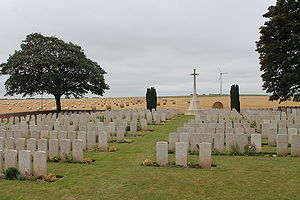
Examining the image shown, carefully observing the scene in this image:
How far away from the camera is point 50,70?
34.5m

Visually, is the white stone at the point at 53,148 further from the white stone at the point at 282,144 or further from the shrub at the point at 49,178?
the white stone at the point at 282,144

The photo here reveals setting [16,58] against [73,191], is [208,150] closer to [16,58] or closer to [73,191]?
[73,191]

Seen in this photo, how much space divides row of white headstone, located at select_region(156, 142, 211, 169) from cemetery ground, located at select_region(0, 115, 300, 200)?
12.7 inches

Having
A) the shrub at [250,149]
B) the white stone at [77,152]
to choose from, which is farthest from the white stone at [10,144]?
the shrub at [250,149]

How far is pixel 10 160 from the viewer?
26.3 feet

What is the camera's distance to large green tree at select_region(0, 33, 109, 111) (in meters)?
33.1

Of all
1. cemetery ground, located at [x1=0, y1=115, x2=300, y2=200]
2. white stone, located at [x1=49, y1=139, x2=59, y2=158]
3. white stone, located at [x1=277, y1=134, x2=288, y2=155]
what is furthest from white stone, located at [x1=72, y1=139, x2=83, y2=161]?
white stone, located at [x1=277, y1=134, x2=288, y2=155]

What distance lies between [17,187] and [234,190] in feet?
17.1

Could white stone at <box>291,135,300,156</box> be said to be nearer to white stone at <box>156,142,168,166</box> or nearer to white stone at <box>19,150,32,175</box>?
white stone at <box>156,142,168,166</box>

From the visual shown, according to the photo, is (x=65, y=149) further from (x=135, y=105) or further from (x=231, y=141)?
(x=135, y=105)

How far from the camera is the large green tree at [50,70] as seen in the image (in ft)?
109

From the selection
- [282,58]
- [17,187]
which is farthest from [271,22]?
[17,187]

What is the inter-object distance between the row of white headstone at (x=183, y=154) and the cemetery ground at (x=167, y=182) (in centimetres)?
32

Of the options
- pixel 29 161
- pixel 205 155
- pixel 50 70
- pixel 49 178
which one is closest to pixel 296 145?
pixel 205 155
